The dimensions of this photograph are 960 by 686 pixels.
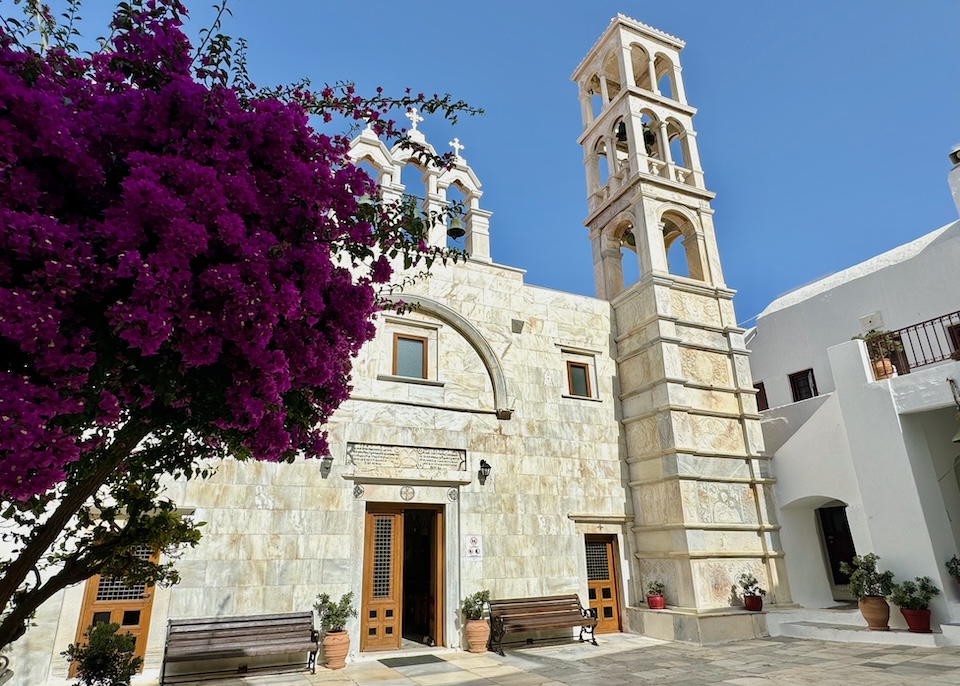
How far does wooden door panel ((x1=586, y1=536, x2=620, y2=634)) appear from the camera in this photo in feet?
38.1

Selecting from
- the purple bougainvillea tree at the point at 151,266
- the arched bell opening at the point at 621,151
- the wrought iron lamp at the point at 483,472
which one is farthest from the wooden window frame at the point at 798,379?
the purple bougainvillea tree at the point at 151,266

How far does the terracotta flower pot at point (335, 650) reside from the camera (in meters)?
8.77

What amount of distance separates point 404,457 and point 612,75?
43.7 feet

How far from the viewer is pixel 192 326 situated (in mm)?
2814

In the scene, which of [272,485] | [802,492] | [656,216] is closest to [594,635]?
[802,492]

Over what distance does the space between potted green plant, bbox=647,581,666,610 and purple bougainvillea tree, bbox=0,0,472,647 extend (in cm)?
959

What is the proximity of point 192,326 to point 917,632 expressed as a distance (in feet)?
39.6

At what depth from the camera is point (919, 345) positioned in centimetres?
1308

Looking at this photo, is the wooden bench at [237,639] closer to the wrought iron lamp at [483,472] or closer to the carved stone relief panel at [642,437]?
the wrought iron lamp at [483,472]

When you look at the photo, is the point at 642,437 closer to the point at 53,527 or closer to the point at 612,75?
the point at 53,527


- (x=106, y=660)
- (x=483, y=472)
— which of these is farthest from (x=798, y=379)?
(x=106, y=660)

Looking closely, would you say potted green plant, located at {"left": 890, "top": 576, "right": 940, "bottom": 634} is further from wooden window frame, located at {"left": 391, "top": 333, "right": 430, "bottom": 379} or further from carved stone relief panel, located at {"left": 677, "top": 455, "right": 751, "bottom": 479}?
wooden window frame, located at {"left": 391, "top": 333, "right": 430, "bottom": 379}

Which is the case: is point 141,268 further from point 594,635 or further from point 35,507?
point 594,635

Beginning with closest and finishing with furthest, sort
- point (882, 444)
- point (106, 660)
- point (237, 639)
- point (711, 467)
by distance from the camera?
1. point (106, 660)
2. point (237, 639)
3. point (882, 444)
4. point (711, 467)
